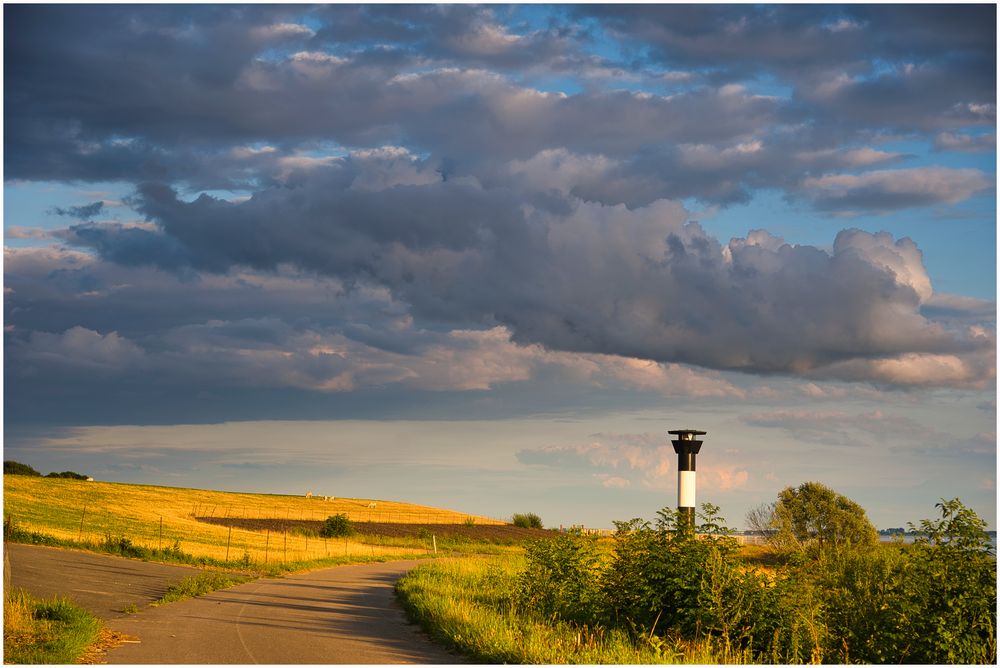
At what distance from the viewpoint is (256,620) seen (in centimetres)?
1947

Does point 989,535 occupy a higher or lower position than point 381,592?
higher

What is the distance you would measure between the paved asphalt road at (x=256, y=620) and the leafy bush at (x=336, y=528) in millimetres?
31936

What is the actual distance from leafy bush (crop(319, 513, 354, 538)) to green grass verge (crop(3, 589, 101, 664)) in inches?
1779

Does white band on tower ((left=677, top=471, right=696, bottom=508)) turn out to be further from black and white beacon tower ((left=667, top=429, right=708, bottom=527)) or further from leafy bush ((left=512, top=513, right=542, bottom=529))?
leafy bush ((left=512, top=513, right=542, bottom=529))

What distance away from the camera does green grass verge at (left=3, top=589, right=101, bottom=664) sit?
14273 mm

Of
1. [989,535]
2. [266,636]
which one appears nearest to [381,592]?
[266,636]

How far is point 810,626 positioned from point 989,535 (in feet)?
10.7

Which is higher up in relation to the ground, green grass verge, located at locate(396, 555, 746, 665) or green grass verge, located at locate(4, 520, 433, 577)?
green grass verge, located at locate(396, 555, 746, 665)

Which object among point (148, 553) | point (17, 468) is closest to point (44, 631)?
point (148, 553)

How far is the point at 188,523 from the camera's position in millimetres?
60000

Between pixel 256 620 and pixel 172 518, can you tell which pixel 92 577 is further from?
pixel 172 518

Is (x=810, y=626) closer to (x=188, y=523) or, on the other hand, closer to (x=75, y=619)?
(x=75, y=619)

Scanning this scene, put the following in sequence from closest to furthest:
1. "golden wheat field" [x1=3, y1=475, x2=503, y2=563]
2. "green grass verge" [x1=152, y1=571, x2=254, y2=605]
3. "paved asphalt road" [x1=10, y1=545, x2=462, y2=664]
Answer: "paved asphalt road" [x1=10, y1=545, x2=462, y2=664] → "green grass verge" [x1=152, y1=571, x2=254, y2=605] → "golden wheat field" [x1=3, y1=475, x2=503, y2=563]

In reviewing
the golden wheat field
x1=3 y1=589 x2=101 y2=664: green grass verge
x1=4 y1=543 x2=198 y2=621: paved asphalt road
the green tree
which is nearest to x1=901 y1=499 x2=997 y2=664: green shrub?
x1=3 y1=589 x2=101 y2=664: green grass verge
